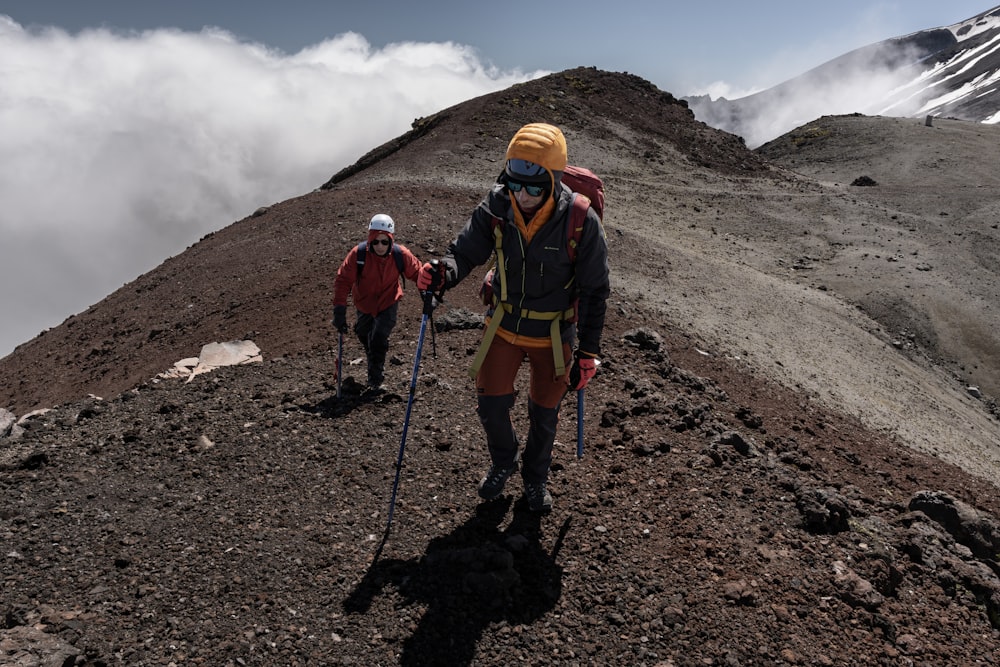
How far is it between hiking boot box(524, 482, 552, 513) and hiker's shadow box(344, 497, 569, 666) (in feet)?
0.78

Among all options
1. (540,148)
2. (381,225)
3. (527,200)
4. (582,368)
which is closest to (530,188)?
(527,200)

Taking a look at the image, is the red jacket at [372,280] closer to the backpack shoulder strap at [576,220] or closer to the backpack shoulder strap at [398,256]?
the backpack shoulder strap at [398,256]

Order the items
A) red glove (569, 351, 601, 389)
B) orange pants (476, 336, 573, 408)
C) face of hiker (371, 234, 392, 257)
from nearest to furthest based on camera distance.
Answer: red glove (569, 351, 601, 389) < orange pants (476, 336, 573, 408) < face of hiker (371, 234, 392, 257)

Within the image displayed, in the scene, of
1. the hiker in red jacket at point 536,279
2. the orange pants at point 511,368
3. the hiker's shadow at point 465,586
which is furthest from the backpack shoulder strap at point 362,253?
the hiker's shadow at point 465,586

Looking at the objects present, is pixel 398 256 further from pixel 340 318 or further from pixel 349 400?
pixel 349 400

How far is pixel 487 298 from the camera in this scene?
197 inches

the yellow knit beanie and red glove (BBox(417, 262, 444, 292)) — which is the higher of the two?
the yellow knit beanie

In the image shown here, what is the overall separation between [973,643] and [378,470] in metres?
4.43

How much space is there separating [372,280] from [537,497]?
12.7ft

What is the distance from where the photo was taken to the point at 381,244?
25.8ft

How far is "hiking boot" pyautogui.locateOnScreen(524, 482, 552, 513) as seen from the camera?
521cm

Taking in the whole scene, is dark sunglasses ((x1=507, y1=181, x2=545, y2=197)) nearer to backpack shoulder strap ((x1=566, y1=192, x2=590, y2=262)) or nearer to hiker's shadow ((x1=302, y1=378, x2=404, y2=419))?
backpack shoulder strap ((x1=566, y1=192, x2=590, y2=262))

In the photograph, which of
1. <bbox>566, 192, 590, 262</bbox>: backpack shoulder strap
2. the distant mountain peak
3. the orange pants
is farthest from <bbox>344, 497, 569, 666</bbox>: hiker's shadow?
the distant mountain peak

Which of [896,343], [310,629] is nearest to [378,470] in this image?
[310,629]
